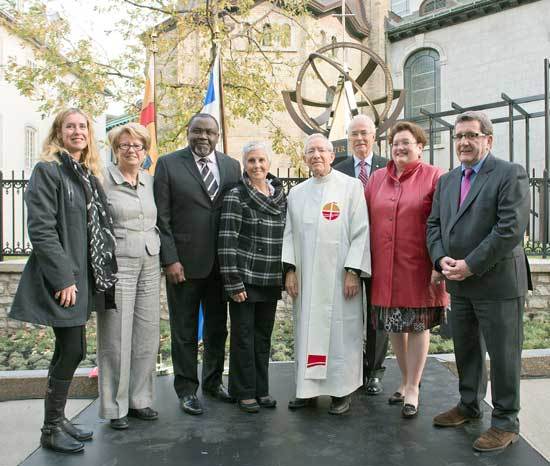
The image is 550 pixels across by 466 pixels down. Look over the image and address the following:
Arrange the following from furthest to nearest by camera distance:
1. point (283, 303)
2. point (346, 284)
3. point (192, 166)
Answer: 1. point (283, 303)
2. point (192, 166)
3. point (346, 284)

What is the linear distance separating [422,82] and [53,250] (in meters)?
22.9

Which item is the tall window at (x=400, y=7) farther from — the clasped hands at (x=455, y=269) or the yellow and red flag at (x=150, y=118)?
the clasped hands at (x=455, y=269)

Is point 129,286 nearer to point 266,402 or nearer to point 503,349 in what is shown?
point 266,402

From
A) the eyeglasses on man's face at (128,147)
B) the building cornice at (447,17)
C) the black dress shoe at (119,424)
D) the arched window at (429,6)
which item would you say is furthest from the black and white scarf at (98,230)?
the arched window at (429,6)

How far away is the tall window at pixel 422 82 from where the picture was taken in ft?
76.5

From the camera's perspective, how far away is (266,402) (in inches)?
172

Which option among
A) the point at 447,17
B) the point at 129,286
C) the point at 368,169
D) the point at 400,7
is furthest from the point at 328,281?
the point at 400,7

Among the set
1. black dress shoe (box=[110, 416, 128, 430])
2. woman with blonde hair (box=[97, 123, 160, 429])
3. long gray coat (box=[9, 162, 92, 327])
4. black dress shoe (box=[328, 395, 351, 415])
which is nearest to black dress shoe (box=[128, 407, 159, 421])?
woman with blonde hair (box=[97, 123, 160, 429])

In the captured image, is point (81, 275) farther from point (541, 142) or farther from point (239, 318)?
point (541, 142)

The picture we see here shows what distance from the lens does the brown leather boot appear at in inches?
138

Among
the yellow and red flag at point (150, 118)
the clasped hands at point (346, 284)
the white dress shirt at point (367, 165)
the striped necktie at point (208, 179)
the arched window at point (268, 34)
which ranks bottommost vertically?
the clasped hands at point (346, 284)

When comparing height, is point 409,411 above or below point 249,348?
below

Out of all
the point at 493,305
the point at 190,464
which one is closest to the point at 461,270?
the point at 493,305

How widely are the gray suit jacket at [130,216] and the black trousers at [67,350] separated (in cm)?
61
